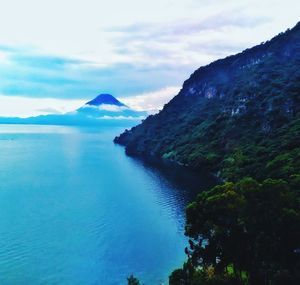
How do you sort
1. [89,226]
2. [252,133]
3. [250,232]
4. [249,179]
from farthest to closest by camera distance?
[252,133] → [89,226] → [249,179] → [250,232]

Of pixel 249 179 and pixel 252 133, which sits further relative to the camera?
pixel 252 133

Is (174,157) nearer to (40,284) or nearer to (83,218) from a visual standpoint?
(83,218)

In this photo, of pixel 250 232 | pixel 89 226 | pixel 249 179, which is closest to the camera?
pixel 250 232

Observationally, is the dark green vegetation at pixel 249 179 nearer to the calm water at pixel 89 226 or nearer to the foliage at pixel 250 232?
the foliage at pixel 250 232

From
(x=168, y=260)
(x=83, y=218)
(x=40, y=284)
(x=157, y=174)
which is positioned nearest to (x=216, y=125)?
(x=157, y=174)

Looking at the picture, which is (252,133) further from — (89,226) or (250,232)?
(250,232)

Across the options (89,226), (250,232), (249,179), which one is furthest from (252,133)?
(250,232)
